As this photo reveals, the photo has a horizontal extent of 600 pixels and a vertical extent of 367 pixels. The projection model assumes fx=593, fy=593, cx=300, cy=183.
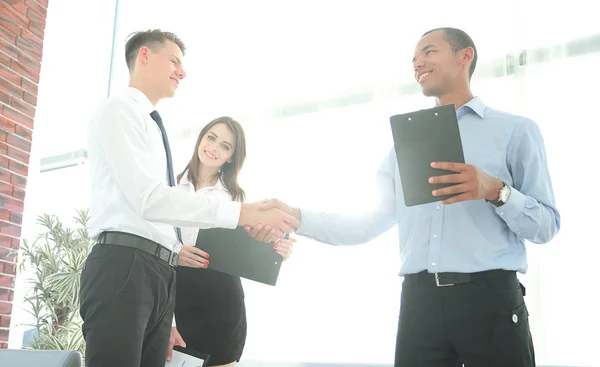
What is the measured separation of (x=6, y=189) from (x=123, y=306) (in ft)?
7.82

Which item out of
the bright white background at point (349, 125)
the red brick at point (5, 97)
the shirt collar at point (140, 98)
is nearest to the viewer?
the shirt collar at point (140, 98)

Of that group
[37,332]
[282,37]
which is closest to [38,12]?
[282,37]

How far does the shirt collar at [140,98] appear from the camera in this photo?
77.4 inches

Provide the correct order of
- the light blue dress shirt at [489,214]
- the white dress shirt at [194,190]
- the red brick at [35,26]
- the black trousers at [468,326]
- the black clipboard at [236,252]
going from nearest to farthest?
the black trousers at [468,326] → the light blue dress shirt at [489,214] → the black clipboard at [236,252] → the white dress shirt at [194,190] → the red brick at [35,26]

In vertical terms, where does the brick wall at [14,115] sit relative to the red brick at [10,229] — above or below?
above

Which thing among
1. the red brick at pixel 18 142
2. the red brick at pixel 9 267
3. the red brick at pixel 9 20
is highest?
the red brick at pixel 9 20

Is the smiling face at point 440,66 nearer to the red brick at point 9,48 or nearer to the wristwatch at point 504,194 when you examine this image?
the wristwatch at point 504,194

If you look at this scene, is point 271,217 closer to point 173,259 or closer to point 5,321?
point 173,259

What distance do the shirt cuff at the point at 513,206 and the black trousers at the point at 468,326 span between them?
0.17 m

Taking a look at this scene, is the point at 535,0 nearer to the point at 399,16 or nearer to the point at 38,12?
the point at 399,16

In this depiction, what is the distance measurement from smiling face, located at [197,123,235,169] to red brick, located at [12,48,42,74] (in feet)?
5.30

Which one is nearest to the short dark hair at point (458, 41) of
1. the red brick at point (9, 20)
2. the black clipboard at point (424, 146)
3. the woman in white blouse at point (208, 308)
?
the black clipboard at point (424, 146)

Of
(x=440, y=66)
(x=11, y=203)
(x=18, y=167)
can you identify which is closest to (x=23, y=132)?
(x=18, y=167)

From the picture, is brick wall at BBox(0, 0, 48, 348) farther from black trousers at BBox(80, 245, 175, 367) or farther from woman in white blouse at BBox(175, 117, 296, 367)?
black trousers at BBox(80, 245, 175, 367)
